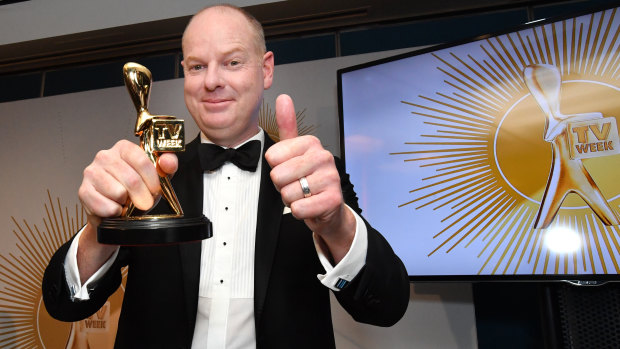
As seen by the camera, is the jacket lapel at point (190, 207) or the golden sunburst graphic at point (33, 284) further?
the golden sunburst graphic at point (33, 284)

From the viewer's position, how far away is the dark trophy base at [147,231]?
2.65ft

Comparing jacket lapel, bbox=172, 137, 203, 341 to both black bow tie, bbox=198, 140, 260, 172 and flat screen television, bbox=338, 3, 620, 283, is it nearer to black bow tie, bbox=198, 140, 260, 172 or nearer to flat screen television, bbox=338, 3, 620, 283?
black bow tie, bbox=198, 140, 260, 172

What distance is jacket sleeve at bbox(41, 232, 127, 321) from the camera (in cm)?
104

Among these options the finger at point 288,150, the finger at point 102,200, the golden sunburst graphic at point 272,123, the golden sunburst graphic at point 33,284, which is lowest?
the golden sunburst graphic at point 33,284

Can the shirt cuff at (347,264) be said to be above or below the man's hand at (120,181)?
below

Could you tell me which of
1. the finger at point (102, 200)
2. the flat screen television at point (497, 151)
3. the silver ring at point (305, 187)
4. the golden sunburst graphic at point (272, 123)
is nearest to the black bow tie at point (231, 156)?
the finger at point (102, 200)

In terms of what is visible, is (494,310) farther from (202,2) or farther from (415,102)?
(202,2)

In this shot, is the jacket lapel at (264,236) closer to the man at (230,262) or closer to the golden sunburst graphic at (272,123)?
the man at (230,262)

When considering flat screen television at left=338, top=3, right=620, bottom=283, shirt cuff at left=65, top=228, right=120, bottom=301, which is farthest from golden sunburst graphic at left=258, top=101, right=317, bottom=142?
shirt cuff at left=65, top=228, right=120, bottom=301

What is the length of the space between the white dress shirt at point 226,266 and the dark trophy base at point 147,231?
272 mm

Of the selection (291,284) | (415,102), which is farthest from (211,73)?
(415,102)

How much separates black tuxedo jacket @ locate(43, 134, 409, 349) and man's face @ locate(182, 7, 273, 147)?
0.71 feet

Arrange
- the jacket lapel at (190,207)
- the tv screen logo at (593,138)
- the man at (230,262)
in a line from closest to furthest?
the man at (230,262), the jacket lapel at (190,207), the tv screen logo at (593,138)

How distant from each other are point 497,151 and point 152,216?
162 centimetres
